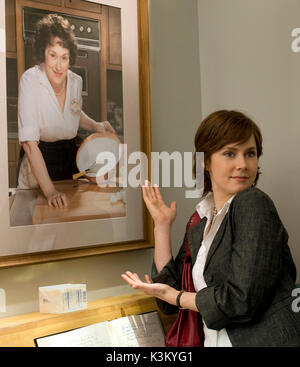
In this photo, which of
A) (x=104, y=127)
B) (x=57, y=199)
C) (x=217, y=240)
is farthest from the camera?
(x=104, y=127)

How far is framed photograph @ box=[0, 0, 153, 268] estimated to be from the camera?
5.22 ft

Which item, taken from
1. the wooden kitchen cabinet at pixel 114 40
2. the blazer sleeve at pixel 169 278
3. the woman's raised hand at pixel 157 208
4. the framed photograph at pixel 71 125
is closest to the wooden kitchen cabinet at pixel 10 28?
the framed photograph at pixel 71 125

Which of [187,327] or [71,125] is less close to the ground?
[71,125]

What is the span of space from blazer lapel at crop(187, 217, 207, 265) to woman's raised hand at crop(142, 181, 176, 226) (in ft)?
0.34

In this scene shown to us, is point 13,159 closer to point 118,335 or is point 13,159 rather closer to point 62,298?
point 62,298

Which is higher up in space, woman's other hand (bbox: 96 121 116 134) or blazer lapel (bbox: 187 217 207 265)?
woman's other hand (bbox: 96 121 116 134)

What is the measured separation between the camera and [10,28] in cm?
159

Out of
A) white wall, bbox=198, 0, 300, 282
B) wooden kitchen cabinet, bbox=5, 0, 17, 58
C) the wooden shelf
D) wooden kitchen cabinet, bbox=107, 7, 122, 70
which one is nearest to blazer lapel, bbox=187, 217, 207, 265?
the wooden shelf

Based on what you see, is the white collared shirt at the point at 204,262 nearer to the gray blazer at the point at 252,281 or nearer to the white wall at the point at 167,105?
the gray blazer at the point at 252,281

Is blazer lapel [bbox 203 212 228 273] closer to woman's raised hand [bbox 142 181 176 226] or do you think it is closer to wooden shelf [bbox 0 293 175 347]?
woman's raised hand [bbox 142 181 176 226]

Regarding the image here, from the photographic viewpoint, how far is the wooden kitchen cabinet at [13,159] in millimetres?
1582

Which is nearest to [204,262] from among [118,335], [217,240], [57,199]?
[217,240]

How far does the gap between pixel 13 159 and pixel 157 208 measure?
52 cm

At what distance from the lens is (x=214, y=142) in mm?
1589
